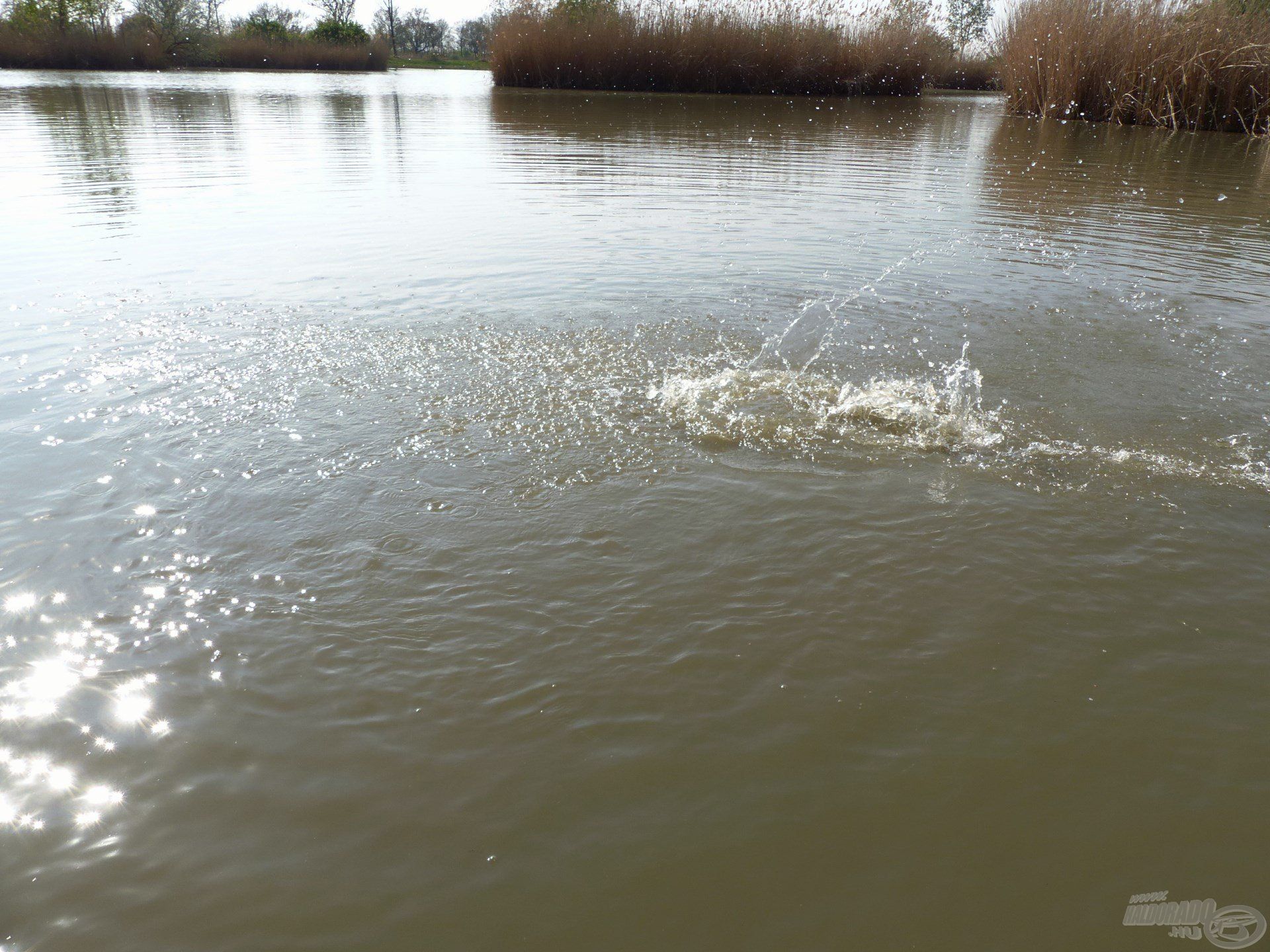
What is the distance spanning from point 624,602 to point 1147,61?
20520 millimetres

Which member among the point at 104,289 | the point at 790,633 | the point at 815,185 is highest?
the point at 815,185

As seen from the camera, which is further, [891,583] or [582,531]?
[582,531]

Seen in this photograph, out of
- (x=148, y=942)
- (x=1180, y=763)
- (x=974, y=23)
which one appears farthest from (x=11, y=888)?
(x=974, y=23)

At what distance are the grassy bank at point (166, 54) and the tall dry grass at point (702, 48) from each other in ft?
74.3

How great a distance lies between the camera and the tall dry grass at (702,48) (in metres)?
25.3

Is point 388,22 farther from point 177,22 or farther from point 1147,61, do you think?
point 1147,61

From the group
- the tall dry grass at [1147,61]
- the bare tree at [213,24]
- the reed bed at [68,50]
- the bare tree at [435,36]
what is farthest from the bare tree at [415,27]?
the tall dry grass at [1147,61]

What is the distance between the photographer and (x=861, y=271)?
7387 millimetres

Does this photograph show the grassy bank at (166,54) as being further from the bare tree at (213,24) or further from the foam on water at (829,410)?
the foam on water at (829,410)

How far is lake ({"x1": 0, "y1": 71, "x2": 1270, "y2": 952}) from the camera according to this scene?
6.76ft

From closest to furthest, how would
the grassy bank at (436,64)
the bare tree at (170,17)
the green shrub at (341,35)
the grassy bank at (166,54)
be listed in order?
the grassy bank at (166,54) → the bare tree at (170,17) → the green shrub at (341,35) → the grassy bank at (436,64)

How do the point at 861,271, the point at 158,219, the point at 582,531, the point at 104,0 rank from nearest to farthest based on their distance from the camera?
the point at 582,531
the point at 861,271
the point at 158,219
the point at 104,0

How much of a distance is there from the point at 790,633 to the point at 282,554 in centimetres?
201

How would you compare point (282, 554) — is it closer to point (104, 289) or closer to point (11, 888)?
point (11, 888)
